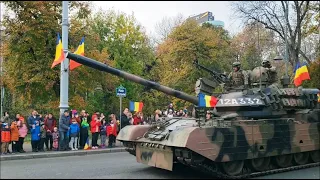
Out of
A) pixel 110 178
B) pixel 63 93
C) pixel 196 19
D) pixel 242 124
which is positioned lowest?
pixel 110 178

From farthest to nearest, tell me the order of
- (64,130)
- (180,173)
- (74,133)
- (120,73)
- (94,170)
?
1. (74,133)
2. (64,130)
3. (120,73)
4. (94,170)
5. (180,173)

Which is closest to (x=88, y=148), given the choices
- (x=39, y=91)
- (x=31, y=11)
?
(x=39, y=91)

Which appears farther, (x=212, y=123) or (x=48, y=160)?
(x=48, y=160)

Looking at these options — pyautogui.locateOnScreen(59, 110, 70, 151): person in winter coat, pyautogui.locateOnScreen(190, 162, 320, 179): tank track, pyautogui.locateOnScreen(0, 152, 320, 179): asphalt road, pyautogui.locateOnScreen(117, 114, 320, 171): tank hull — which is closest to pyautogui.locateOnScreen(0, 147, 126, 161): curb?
pyautogui.locateOnScreen(0, 152, 320, 179): asphalt road

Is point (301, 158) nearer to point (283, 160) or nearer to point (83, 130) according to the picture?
point (283, 160)

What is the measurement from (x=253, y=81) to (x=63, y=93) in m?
7.36

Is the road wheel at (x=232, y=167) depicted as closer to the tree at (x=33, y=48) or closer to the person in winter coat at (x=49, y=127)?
the person in winter coat at (x=49, y=127)

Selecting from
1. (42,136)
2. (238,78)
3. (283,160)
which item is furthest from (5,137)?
(283,160)

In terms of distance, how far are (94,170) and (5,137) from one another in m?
5.09

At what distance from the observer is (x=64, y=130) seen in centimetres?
1566

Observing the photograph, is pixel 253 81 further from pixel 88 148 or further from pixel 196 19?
pixel 196 19

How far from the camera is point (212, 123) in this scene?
10.1 meters

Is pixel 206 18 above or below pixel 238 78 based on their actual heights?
above

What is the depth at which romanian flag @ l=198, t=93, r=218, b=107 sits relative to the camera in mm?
11557
